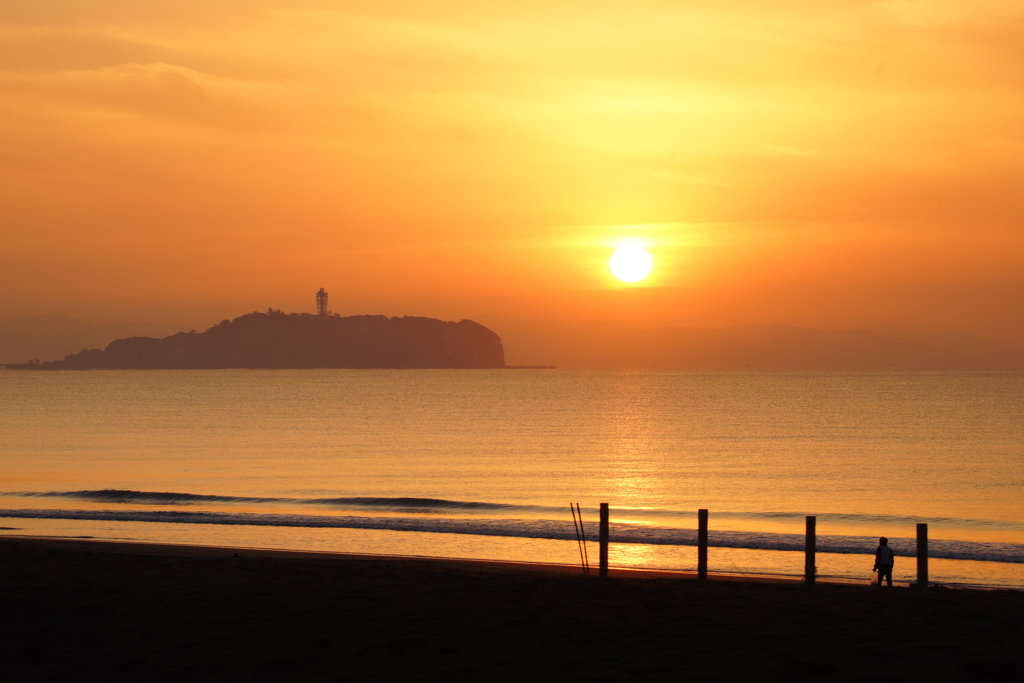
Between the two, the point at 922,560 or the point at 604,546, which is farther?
the point at 604,546

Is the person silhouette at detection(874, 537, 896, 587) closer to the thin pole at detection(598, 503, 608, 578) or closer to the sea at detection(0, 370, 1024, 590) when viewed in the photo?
the sea at detection(0, 370, 1024, 590)

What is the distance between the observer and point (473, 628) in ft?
39.7

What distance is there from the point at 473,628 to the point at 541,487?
29.2 m

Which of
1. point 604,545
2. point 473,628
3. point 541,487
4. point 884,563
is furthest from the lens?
point 541,487

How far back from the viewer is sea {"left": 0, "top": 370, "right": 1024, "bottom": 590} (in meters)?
24.4

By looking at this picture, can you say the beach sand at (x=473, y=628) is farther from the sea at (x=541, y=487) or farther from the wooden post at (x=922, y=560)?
the sea at (x=541, y=487)

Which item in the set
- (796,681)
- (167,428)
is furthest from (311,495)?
(167,428)

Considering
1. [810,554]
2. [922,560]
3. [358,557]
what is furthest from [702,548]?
[358,557]

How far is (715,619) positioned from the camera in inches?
495

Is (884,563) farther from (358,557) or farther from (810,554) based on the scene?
(358,557)

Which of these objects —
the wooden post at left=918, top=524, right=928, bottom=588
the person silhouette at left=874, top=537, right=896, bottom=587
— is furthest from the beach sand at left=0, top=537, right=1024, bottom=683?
the person silhouette at left=874, top=537, right=896, bottom=587

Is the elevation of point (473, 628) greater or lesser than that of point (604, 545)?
lesser

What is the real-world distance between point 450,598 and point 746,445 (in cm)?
5382

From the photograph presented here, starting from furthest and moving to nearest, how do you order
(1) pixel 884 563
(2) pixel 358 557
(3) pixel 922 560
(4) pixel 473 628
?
(2) pixel 358 557 < (1) pixel 884 563 < (3) pixel 922 560 < (4) pixel 473 628
